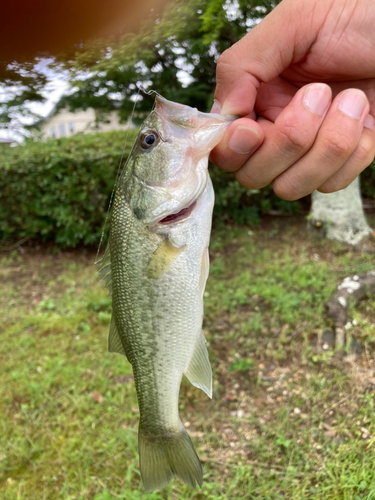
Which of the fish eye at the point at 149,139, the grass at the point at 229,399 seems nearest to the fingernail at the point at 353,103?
the fish eye at the point at 149,139

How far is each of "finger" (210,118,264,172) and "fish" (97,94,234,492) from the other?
59mm

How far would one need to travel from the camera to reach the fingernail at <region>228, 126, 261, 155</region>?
4.85 feet

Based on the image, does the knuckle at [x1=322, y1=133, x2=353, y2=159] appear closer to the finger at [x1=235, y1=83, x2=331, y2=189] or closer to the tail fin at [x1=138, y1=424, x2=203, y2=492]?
the finger at [x1=235, y1=83, x2=331, y2=189]

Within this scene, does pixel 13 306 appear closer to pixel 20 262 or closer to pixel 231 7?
pixel 20 262

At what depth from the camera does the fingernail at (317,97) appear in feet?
4.49

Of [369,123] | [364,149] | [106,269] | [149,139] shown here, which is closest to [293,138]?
[364,149]

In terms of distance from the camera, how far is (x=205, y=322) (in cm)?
380

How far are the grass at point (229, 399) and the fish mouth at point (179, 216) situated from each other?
1.99 meters

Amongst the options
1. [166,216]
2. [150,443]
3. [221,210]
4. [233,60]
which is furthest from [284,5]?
[221,210]

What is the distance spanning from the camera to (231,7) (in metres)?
3.07

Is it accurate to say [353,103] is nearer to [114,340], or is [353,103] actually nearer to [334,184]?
[334,184]

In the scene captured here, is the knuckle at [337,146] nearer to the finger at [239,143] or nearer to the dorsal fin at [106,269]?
the finger at [239,143]

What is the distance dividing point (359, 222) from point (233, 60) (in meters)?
3.94

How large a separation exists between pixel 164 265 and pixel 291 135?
30.5 inches
